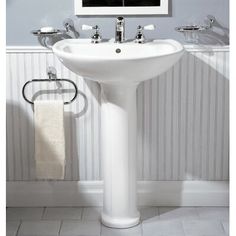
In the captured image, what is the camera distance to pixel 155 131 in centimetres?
309

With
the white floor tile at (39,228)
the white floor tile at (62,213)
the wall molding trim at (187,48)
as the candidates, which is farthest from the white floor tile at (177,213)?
the wall molding trim at (187,48)

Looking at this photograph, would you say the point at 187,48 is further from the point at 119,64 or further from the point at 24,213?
the point at 24,213

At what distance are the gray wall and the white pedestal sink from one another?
104 mm

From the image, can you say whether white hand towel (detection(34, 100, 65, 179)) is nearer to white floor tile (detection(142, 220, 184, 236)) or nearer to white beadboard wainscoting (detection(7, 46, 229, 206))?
white beadboard wainscoting (detection(7, 46, 229, 206))

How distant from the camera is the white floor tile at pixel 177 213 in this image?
302 cm

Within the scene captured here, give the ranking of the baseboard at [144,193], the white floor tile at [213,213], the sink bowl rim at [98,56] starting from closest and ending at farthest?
the sink bowl rim at [98,56]
the white floor tile at [213,213]
the baseboard at [144,193]

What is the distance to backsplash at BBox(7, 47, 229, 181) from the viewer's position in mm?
3031

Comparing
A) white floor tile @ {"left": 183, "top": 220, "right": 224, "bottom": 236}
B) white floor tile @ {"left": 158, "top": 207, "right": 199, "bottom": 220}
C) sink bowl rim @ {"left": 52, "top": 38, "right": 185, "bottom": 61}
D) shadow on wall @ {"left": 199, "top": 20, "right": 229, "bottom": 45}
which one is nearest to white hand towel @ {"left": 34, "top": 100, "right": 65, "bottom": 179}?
sink bowl rim @ {"left": 52, "top": 38, "right": 185, "bottom": 61}

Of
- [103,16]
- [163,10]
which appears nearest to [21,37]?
[103,16]

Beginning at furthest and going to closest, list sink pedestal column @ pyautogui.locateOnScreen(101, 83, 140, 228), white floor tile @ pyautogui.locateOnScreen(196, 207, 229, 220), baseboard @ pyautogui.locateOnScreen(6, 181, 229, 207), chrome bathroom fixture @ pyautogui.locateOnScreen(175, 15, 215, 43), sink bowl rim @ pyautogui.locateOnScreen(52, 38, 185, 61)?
baseboard @ pyautogui.locateOnScreen(6, 181, 229, 207) → white floor tile @ pyautogui.locateOnScreen(196, 207, 229, 220) → chrome bathroom fixture @ pyautogui.locateOnScreen(175, 15, 215, 43) → sink pedestal column @ pyautogui.locateOnScreen(101, 83, 140, 228) → sink bowl rim @ pyautogui.locateOnScreen(52, 38, 185, 61)

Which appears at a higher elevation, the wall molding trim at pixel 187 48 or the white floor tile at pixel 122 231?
the wall molding trim at pixel 187 48

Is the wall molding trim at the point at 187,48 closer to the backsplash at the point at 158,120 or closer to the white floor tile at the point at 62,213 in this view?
the backsplash at the point at 158,120

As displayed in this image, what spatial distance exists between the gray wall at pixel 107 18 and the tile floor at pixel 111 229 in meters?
0.90

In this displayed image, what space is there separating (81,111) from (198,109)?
60 centimetres
